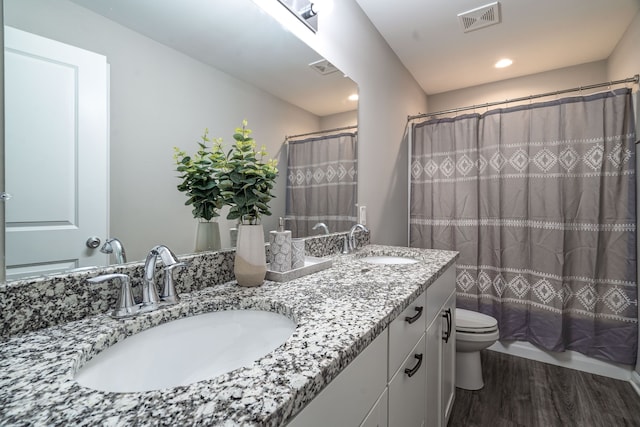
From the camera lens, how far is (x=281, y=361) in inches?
18.6

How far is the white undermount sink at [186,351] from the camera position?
53 centimetres

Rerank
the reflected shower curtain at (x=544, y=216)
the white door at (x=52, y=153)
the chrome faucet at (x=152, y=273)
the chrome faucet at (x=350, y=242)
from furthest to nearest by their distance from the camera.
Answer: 1. the reflected shower curtain at (x=544, y=216)
2. the chrome faucet at (x=350, y=242)
3. the chrome faucet at (x=152, y=273)
4. the white door at (x=52, y=153)

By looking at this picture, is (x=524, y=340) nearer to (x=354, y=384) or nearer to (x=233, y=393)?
(x=354, y=384)

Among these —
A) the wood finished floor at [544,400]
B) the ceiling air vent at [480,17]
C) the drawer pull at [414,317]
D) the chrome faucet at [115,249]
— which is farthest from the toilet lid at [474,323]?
the ceiling air vent at [480,17]

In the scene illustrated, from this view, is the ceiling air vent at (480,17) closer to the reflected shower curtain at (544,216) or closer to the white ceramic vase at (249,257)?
the reflected shower curtain at (544,216)

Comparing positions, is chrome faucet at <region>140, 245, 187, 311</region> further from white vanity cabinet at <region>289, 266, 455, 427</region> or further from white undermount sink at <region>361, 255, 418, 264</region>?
white undermount sink at <region>361, 255, 418, 264</region>

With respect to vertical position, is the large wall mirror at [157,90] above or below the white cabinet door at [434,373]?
above

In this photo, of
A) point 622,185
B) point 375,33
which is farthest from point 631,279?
point 375,33

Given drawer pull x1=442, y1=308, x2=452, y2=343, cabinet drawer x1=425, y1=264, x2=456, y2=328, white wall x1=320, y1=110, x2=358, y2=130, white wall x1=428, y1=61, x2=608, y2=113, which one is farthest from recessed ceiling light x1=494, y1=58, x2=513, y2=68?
drawer pull x1=442, y1=308, x2=452, y2=343

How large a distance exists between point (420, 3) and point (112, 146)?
1.88 m

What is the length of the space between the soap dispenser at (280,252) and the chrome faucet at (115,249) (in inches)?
17.2

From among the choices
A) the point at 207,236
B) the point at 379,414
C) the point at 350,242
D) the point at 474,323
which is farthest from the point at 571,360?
the point at 207,236

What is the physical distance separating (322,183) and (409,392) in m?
1.00

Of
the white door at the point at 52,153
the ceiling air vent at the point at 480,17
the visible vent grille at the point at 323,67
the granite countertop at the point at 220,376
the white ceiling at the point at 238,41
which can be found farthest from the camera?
the ceiling air vent at the point at 480,17
